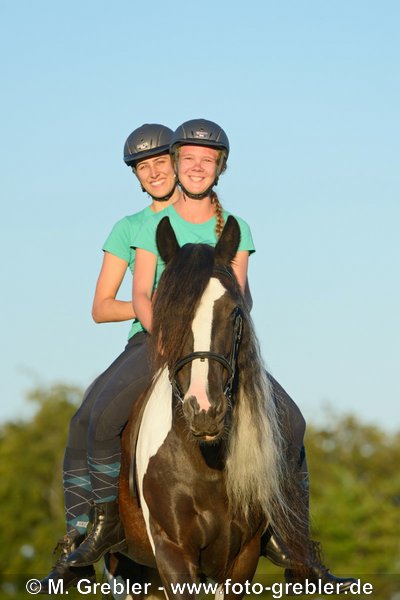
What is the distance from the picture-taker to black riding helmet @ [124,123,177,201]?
10555mm

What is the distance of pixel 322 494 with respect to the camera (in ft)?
233

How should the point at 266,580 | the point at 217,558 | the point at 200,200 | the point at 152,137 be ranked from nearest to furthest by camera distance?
the point at 217,558
the point at 200,200
the point at 152,137
the point at 266,580

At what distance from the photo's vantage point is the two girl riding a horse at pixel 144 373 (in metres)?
9.39

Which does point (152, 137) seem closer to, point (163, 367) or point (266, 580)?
point (163, 367)

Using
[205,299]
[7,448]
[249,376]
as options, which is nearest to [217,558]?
[249,376]

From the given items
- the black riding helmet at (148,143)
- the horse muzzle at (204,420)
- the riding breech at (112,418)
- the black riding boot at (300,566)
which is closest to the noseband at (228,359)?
the horse muzzle at (204,420)

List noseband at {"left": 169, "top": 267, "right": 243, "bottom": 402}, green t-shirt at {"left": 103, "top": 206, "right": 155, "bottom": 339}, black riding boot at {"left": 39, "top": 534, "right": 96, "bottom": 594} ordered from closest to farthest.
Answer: noseband at {"left": 169, "top": 267, "right": 243, "bottom": 402}
black riding boot at {"left": 39, "top": 534, "right": 96, "bottom": 594}
green t-shirt at {"left": 103, "top": 206, "right": 155, "bottom": 339}

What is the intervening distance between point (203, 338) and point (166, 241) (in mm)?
911

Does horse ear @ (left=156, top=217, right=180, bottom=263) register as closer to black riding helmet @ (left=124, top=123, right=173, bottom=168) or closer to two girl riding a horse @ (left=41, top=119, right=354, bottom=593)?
two girl riding a horse @ (left=41, top=119, right=354, bottom=593)

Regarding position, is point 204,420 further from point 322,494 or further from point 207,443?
point 322,494

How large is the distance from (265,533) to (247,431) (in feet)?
3.92

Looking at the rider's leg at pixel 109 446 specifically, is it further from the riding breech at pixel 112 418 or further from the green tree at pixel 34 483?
the green tree at pixel 34 483

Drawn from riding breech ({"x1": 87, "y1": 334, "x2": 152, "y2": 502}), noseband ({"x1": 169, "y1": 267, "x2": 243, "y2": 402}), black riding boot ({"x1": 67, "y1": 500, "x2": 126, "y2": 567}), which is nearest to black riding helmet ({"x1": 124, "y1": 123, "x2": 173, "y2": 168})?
riding breech ({"x1": 87, "y1": 334, "x2": 152, "y2": 502})

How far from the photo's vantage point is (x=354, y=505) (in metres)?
69.3
